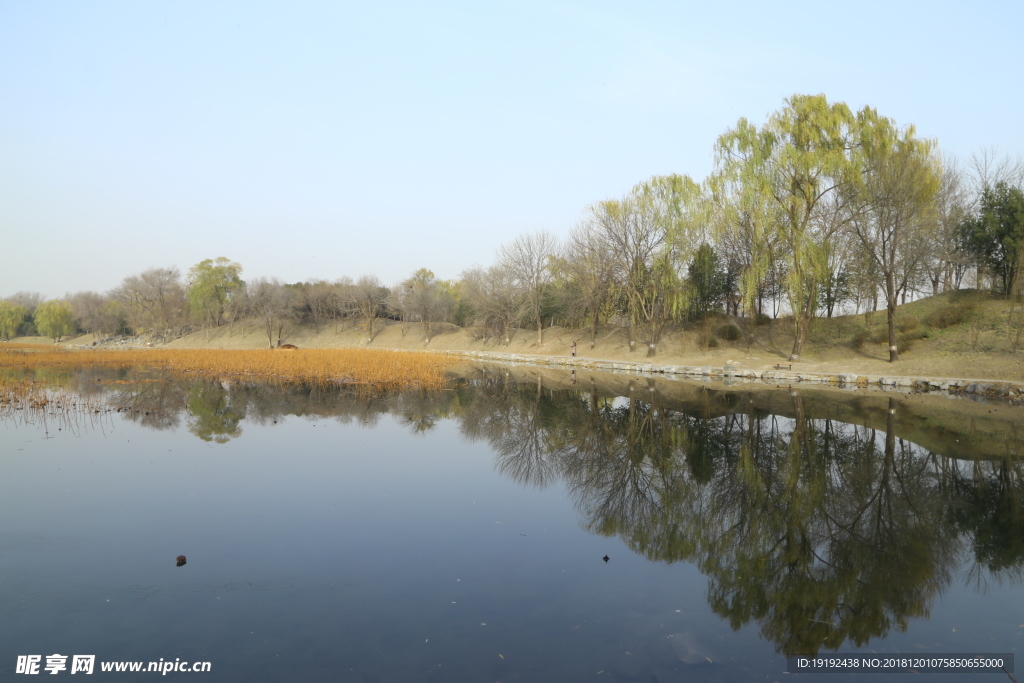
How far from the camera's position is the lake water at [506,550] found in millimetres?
4938

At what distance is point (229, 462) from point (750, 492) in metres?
9.16

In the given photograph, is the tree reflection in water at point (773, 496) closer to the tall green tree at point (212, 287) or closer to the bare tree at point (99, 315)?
the tall green tree at point (212, 287)

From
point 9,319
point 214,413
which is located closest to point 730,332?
point 214,413

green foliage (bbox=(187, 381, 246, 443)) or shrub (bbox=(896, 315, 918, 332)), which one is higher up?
shrub (bbox=(896, 315, 918, 332))

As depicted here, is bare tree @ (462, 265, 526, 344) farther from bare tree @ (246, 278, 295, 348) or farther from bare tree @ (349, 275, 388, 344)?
bare tree @ (246, 278, 295, 348)

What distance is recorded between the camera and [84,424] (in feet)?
49.1

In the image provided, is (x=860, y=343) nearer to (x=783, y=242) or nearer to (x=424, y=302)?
(x=783, y=242)

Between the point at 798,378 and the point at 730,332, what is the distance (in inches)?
540

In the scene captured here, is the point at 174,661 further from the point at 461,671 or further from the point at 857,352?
the point at 857,352

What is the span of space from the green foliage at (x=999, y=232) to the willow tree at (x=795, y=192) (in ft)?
30.8

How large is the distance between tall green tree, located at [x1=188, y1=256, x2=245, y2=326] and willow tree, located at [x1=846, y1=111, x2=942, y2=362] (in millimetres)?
71775

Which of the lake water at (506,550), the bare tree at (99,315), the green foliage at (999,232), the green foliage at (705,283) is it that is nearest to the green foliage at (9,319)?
the bare tree at (99,315)

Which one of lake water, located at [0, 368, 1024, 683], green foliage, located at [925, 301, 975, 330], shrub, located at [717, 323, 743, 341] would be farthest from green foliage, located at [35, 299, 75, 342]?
green foliage, located at [925, 301, 975, 330]

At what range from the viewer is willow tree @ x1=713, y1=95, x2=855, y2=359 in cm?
3105
